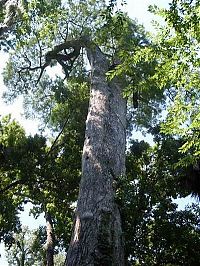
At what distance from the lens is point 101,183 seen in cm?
634

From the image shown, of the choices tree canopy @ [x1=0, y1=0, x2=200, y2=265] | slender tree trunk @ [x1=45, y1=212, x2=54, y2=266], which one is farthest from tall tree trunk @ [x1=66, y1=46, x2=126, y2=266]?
slender tree trunk @ [x1=45, y1=212, x2=54, y2=266]

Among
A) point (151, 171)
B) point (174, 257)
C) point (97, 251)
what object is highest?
point (151, 171)

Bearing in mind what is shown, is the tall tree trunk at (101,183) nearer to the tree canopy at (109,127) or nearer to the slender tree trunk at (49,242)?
the tree canopy at (109,127)

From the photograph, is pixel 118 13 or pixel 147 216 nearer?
pixel 118 13

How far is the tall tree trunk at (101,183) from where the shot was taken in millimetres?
5043

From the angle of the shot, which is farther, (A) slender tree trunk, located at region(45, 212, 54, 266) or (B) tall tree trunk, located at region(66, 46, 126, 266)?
(A) slender tree trunk, located at region(45, 212, 54, 266)

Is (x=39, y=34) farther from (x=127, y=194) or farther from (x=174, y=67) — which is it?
(x=174, y=67)

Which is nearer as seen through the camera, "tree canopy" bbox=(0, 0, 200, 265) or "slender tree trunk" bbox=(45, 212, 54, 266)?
"tree canopy" bbox=(0, 0, 200, 265)

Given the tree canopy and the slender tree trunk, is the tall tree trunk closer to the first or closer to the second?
the tree canopy

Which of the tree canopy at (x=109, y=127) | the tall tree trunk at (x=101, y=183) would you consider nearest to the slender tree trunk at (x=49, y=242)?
the tree canopy at (x=109, y=127)

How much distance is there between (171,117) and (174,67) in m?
0.71

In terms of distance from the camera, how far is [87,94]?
12.8 metres

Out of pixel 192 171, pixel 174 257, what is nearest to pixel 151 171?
pixel 192 171

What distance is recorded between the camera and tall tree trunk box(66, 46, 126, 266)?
504 centimetres
